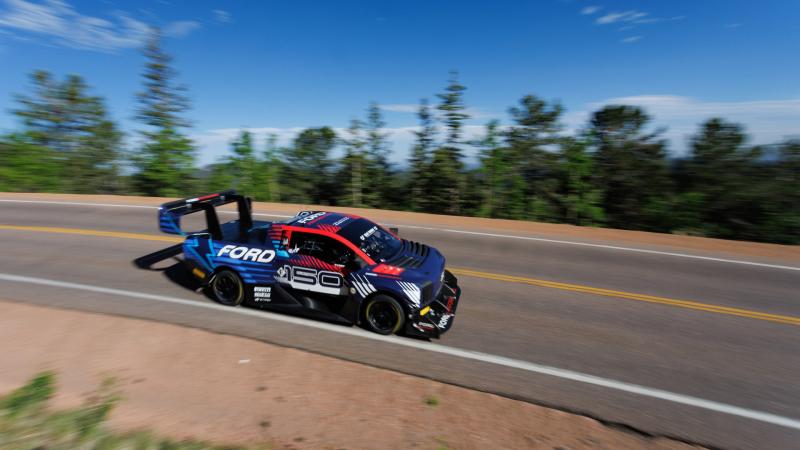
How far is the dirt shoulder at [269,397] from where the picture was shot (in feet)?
14.8

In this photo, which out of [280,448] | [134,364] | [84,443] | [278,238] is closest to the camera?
[84,443]

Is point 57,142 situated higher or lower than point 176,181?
higher

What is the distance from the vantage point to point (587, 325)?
723cm

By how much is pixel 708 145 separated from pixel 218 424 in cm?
1981

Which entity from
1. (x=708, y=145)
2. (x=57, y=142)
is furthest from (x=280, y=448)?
(x=57, y=142)

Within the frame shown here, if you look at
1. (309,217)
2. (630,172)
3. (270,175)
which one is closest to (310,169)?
(270,175)

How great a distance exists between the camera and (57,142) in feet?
92.0

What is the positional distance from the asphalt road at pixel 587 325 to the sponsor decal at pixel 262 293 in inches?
12.2

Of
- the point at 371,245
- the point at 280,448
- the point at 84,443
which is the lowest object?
the point at 280,448

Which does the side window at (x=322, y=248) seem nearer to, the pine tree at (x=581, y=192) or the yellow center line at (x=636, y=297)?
the yellow center line at (x=636, y=297)

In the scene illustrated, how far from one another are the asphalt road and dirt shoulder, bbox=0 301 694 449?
1.30 ft

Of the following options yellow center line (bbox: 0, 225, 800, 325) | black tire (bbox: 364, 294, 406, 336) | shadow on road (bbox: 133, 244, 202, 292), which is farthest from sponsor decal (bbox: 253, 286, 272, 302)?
yellow center line (bbox: 0, 225, 800, 325)

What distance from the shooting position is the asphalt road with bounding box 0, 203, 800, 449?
5.27 meters

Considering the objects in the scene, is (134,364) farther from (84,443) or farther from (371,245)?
(371,245)
